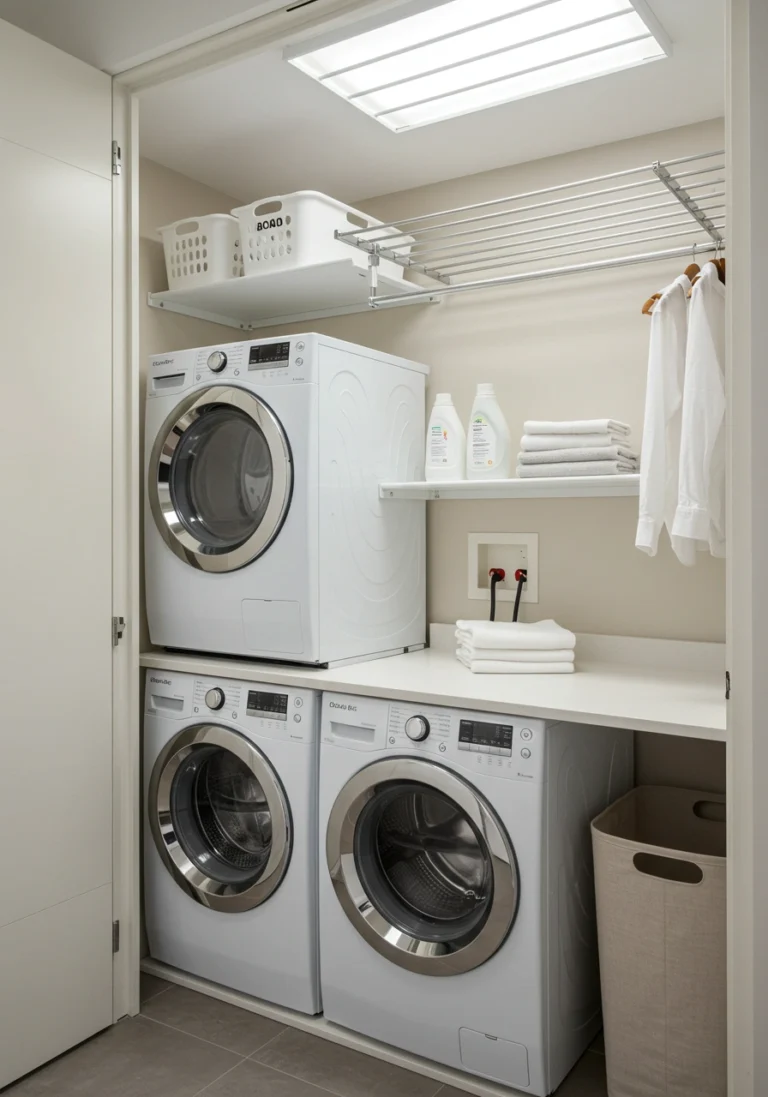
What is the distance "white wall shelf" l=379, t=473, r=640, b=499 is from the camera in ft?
7.38

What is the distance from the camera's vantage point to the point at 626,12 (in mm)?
1972

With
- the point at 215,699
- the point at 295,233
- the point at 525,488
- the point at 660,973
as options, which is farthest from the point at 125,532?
the point at 660,973

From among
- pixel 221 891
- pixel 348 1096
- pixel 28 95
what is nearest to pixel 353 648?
pixel 221 891

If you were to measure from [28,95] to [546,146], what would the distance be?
1.45 meters

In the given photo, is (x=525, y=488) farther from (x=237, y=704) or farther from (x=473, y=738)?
(x=237, y=704)

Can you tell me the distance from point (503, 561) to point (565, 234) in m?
0.98

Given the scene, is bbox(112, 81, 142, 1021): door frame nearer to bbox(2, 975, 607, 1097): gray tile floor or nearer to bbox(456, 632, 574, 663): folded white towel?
bbox(2, 975, 607, 1097): gray tile floor

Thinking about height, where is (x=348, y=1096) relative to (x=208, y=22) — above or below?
below

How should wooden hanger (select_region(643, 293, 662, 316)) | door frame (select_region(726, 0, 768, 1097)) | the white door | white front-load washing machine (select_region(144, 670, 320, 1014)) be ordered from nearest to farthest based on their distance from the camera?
door frame (select_region(726, 0, 768, 1097)) → the white door → wooden hanger (select_region(643, 293, 662, 316)) → white front-load washing machine (select_region(144, 670, 320, 1014))

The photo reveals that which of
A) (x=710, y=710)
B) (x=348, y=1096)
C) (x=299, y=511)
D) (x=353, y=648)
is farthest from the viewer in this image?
(x=353, y=648)

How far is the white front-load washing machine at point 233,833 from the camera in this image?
2.25 metres

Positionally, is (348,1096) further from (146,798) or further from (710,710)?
(710,710)

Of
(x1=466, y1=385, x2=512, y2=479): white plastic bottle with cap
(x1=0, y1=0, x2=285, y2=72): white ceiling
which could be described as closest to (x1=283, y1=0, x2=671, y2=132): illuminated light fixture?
(x1=0, y1=0, x2=285, y2=72): white ceiling

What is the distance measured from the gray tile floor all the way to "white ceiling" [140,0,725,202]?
2.42m
